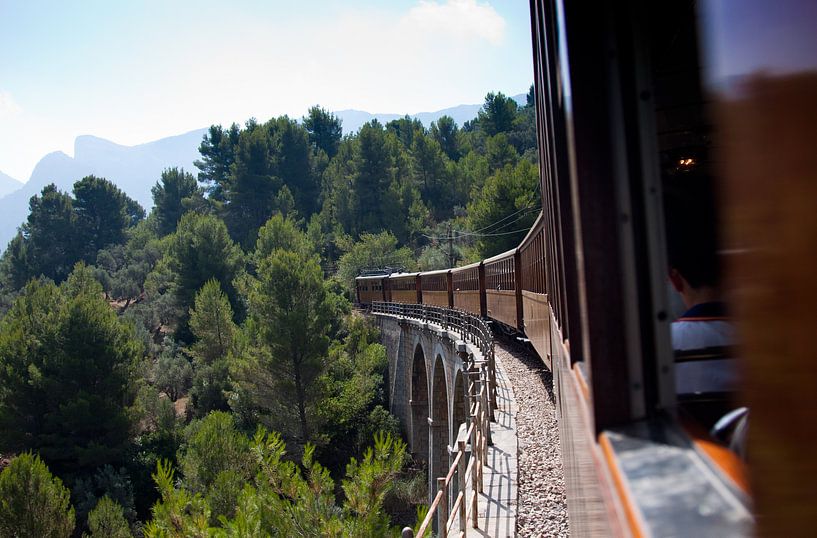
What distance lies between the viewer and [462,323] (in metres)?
19.2

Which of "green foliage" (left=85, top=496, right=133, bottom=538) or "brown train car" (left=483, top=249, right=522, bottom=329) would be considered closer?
"brown train car" (left=483, top=249, right=522, bottom=329)

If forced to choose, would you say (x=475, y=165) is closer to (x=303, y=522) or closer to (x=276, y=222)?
(x=276, y=222)

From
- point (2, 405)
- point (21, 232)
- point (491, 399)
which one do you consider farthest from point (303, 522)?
point (21, 232)

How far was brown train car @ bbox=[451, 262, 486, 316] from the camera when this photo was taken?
20.4 metres

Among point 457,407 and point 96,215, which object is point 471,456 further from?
point 96,215

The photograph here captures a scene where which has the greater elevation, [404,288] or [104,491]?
[404,288]

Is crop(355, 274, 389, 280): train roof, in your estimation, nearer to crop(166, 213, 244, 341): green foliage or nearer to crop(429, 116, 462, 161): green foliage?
crop(166, 213, 244, 341): green foliage

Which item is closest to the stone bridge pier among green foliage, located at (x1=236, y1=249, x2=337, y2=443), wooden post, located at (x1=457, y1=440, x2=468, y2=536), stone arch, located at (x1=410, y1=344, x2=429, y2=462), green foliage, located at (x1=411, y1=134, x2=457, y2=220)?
stone arch, located at (x1=410, y1=344, x2=429, y2=462)

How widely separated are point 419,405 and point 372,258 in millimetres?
24430

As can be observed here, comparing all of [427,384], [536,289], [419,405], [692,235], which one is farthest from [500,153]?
[692,235]

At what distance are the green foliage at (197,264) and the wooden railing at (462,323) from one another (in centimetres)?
1225

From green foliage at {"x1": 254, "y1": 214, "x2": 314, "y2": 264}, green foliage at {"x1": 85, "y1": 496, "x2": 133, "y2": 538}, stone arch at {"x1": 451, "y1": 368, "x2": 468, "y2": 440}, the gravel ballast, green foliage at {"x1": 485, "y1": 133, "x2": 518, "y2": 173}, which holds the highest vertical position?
green foliage at {"x1": 485, "y1": 133, "x2": 518, "y2": 173}

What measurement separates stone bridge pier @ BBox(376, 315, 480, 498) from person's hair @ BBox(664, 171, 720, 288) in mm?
10585

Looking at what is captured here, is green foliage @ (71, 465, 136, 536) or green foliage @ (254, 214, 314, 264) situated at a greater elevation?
green foliage @ (254, 214, 314, 264)
